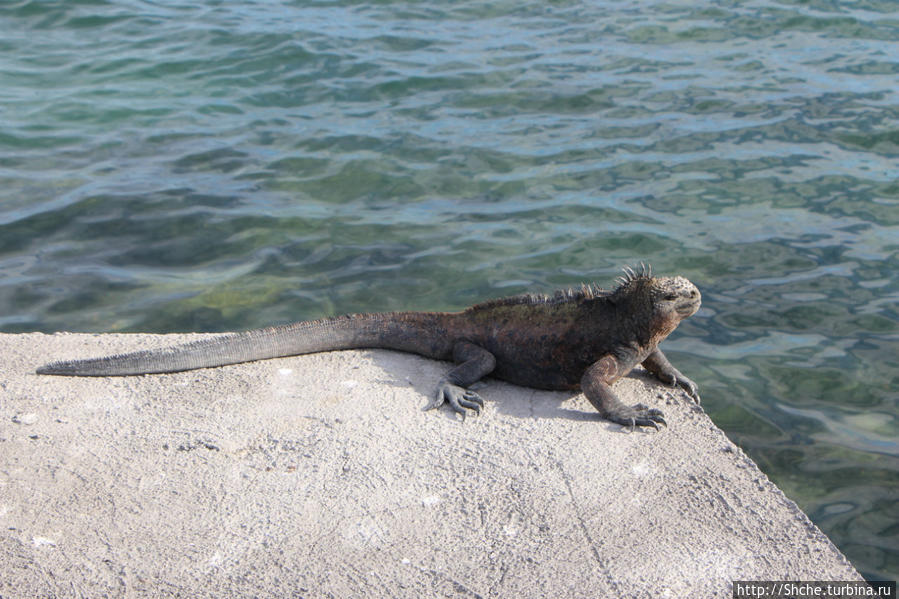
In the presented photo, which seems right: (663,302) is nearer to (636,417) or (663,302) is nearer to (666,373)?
(666,373)

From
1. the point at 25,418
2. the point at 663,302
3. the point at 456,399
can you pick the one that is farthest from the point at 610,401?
the point at 25,418

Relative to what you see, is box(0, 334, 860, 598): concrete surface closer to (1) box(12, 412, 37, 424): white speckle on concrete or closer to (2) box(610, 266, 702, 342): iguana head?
(1) box(12, 412, 37, 424): white speckle on concrete

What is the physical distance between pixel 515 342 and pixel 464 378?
33 centimetres

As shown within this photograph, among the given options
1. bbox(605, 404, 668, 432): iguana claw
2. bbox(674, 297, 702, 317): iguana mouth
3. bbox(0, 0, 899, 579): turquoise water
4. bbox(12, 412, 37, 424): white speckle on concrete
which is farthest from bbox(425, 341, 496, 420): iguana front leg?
bbox(12, 412, 37, 424): white speckle on concrete

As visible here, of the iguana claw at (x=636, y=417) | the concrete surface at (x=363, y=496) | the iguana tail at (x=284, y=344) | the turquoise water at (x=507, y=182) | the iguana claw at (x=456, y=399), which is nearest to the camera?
the concrete surface at (x=363, y=496)

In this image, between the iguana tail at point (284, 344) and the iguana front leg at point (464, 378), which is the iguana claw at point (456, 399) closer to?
the iguana front leg at point (464, 378)

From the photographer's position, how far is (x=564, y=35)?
40.1 feet

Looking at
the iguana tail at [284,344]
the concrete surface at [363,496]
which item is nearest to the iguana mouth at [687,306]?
the concrete surface at [363,496]

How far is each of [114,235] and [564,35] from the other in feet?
23.2

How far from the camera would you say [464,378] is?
444cm

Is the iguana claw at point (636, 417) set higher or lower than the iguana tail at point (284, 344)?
higher

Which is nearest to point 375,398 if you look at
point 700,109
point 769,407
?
point 769,407

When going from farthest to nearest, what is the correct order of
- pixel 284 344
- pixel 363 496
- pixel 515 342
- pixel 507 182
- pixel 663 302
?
pixel 507 182, pixel 284 344, pixel 515 342, pixel 663 302, pixel 363 496

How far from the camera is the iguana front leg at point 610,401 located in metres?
4.06
